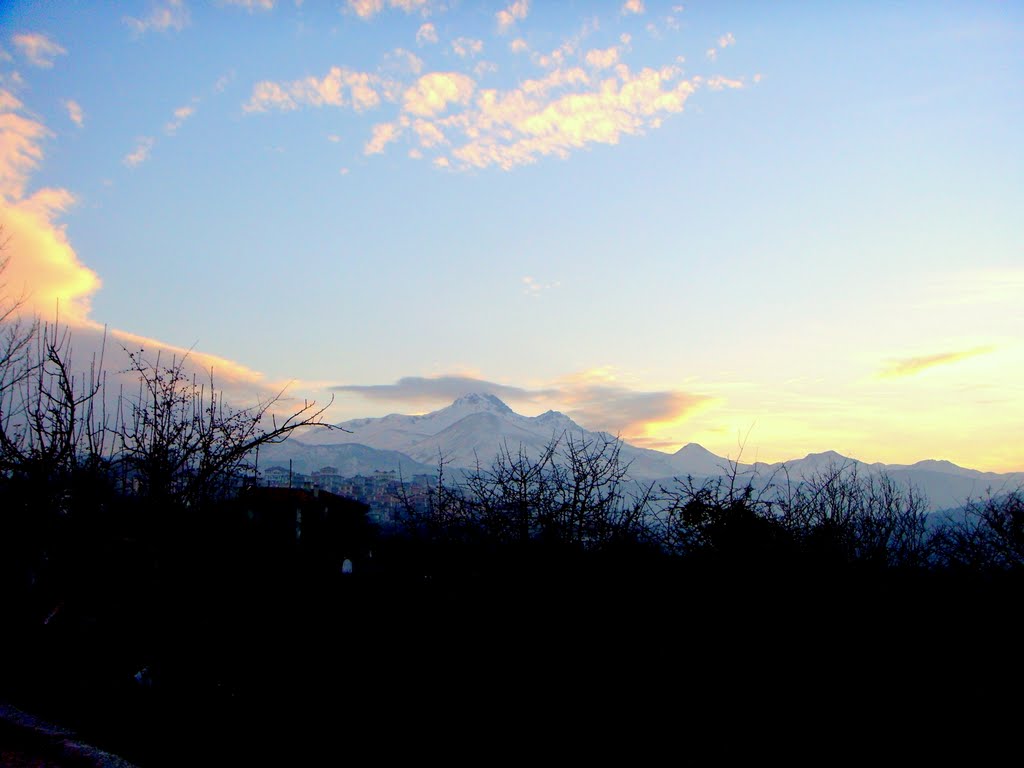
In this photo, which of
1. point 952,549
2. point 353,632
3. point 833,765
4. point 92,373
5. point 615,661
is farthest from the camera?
point 952,549

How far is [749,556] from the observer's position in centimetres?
545

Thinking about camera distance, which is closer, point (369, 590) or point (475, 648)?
point (475, 648)

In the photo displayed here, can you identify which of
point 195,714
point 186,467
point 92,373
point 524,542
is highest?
point 92,373

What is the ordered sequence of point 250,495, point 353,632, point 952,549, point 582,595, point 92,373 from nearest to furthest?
point 582,595
point 353,632
point 250,495
point 92,373
point 952,549

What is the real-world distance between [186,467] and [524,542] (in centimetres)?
429

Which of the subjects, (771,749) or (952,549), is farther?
(952,549)

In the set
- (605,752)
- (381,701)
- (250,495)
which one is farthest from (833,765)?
(250,495)

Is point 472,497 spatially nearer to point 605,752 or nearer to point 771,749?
point 605,752

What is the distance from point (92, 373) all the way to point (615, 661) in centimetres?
745

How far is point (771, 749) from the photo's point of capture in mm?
3984

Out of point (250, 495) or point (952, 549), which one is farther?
point (952, 549)

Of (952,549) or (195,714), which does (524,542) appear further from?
(952,549)

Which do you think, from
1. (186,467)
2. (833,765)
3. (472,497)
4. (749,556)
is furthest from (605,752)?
(186,467)

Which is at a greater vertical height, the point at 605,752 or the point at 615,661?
the point at 615,661
